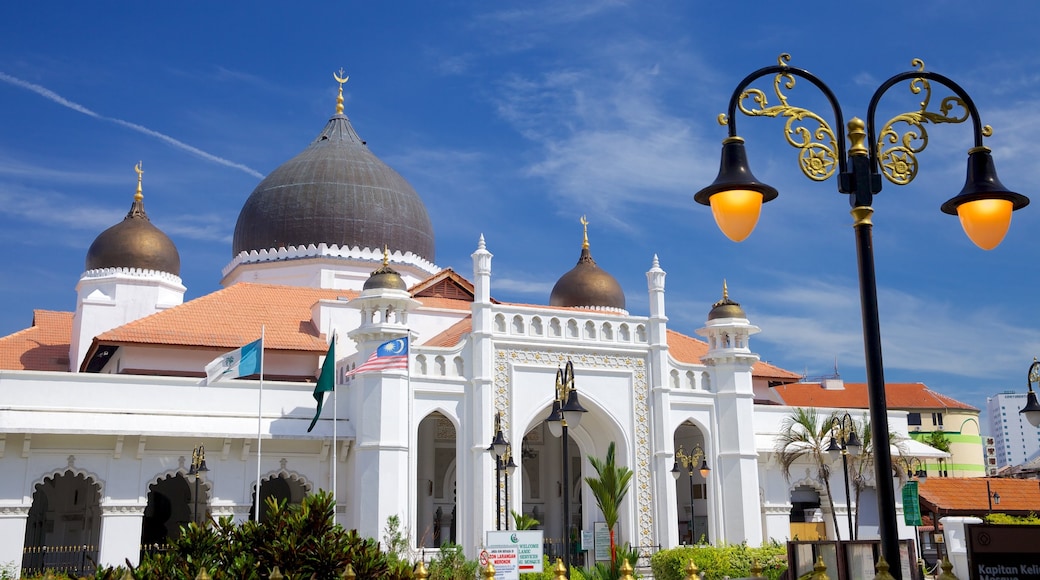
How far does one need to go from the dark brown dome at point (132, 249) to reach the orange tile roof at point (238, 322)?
9.95 feet

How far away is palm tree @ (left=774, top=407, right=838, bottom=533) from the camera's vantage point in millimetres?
29031

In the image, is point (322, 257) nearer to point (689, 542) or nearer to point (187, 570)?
point (689, 542)

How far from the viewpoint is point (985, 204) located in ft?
24.2

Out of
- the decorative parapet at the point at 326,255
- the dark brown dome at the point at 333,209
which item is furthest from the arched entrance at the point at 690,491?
the dark brown dome at the point at 333,209

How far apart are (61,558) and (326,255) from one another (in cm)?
1276

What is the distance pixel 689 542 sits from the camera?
104 feet

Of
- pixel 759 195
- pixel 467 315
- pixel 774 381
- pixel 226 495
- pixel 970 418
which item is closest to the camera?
pixel 759 195

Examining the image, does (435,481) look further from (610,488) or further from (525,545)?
(525,545)

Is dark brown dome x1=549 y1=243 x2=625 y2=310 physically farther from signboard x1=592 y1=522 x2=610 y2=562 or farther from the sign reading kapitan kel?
the sign reading kapitan kel

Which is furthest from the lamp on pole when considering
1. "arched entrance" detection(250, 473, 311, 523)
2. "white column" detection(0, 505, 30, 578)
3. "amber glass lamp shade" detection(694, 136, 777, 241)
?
"white column" detection(0, 505, 30, 578)

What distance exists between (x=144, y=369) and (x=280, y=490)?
17.5 ft

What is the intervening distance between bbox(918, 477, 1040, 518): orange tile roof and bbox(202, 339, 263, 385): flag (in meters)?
23.2

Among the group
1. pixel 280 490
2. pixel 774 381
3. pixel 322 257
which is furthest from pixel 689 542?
pixel 322 257

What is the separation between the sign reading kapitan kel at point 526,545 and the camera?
54.7 ft
